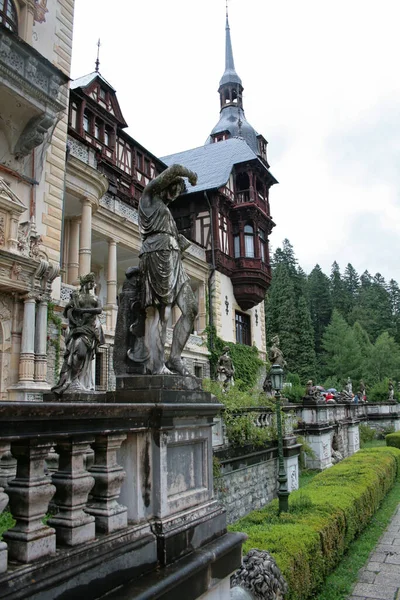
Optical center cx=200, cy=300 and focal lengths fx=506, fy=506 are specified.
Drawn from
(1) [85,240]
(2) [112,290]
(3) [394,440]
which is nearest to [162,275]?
(1) [85,240]

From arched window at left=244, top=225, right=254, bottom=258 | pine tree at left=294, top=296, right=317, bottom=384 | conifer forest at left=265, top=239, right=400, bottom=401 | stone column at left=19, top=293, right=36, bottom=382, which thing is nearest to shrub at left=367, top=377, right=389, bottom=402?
conifer forest at left=265, top=239, right=400, bottom=401

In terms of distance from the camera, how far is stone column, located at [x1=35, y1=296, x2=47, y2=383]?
1398cm

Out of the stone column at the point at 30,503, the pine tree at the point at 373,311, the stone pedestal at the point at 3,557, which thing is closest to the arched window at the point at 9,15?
the stone column at the point at 30,503

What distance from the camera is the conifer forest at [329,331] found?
2243 inches

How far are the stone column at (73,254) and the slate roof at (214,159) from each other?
11.1 meters

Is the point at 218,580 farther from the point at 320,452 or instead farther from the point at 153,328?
the point at 320,452

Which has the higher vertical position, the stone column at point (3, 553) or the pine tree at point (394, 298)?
the pine tree at point (394, 298)

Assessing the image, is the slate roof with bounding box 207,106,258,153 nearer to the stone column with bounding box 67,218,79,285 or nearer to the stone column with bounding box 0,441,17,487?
the stone column with bounding box 67,218,79,285

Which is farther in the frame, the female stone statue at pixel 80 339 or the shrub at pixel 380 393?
the shrub at pixel 380 393

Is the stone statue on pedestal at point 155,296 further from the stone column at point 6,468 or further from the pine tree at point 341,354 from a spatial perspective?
the pine tree at point 341,354

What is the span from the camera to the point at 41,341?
1428 centimetres

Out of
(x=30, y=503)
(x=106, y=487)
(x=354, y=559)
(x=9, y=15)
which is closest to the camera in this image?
(x=30, y=503)

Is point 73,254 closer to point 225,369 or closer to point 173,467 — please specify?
point 225,369

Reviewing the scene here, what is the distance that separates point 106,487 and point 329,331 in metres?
65.2
